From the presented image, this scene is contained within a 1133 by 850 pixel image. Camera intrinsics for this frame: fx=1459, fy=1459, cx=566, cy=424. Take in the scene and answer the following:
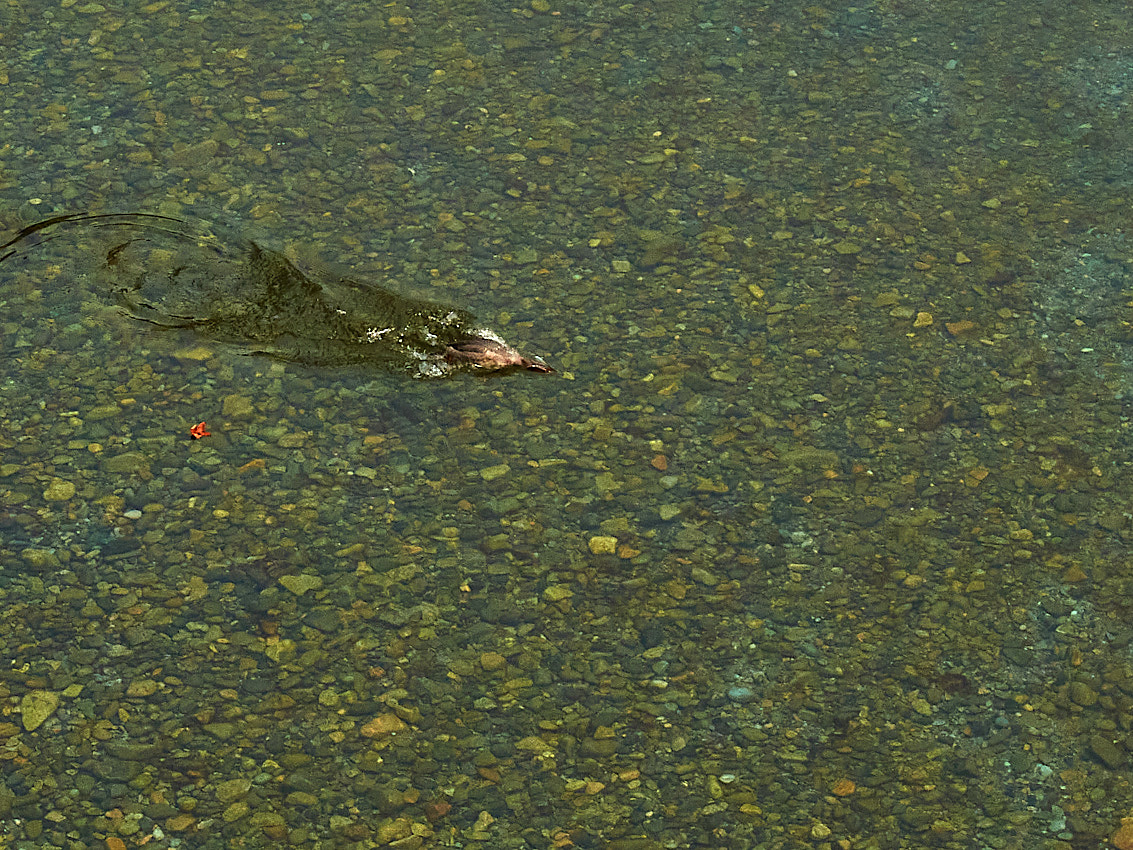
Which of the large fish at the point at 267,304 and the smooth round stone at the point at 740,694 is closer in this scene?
the smooth round stone at the point at 740,694

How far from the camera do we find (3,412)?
4.53 m

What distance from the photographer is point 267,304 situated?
16.2 ft

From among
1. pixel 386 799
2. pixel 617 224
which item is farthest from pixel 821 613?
pixel 617 224

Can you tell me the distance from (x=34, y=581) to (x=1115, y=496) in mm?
3185

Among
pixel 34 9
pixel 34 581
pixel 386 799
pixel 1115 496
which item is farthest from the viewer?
pixel 34 9

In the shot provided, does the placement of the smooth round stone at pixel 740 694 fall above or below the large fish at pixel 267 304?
below

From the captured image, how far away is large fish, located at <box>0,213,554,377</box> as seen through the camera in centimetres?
479

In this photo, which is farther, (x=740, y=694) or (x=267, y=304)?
(x=267, y=304)

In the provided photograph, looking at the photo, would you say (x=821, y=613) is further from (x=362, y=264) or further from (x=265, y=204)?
(x=265, y=204)

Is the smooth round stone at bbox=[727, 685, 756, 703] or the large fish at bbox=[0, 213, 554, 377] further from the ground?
the large fish at bbox=[0, 213, 554, 377]

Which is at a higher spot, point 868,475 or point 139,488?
point 868,475

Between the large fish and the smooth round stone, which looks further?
the large fish

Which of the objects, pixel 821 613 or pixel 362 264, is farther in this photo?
pixel 362 264

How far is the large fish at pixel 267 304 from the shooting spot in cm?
479
